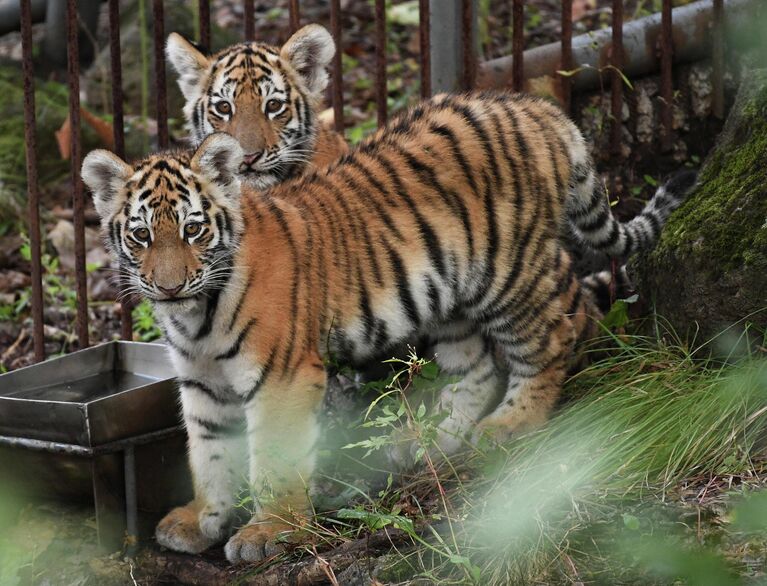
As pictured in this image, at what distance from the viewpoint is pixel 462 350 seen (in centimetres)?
444

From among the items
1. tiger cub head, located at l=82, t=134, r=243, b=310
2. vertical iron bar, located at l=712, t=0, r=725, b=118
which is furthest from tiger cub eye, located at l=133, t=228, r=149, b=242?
vertical iron bar, located at l=712, t=0, r=725, b=118

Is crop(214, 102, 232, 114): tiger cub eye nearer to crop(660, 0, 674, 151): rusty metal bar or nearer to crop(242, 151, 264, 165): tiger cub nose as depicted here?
crop(242, 151, 264, 165): tiger cub nose

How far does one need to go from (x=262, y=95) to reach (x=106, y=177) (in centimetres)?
108

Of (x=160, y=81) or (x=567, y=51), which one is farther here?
(x=567, y=51)

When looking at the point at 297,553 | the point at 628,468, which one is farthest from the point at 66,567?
the point at 628,468

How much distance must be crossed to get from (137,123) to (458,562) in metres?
5.24

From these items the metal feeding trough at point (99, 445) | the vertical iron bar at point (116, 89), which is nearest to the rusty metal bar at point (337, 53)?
the vertical iron bar at point (116, 89)

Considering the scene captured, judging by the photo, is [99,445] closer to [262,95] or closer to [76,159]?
[76,159]

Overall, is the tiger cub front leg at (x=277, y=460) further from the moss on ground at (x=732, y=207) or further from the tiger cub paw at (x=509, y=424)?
the moss on ground at (x=732, y=207)

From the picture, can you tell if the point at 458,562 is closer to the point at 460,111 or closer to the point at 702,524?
the point at 702,524

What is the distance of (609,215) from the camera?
428 cm

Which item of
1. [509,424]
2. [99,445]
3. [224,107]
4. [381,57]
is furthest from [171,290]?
[381,57]

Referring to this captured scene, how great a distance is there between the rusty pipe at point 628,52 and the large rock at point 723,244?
2.70 ft

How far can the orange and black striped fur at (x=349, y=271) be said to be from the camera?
360 cm
